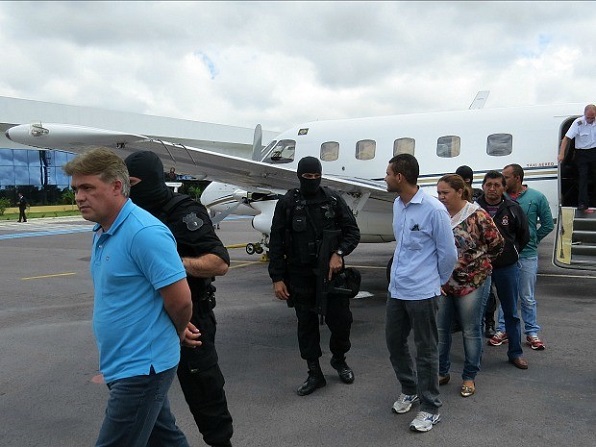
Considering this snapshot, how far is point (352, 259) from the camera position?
43.0ft

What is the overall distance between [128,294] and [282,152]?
898 centimetres

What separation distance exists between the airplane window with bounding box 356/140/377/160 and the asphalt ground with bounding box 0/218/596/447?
9.95ft

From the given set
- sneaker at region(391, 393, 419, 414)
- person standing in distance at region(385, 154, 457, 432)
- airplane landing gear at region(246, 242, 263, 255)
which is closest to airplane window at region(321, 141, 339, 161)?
airplane landing gear at region(246, 242, 263, 255)

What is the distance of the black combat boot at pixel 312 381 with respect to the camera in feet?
15.0


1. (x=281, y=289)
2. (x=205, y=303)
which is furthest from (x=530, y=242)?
(x=205, y=303)

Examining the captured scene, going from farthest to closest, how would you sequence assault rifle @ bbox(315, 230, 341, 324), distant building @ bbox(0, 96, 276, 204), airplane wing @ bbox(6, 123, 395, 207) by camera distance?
1. distant building @ bbox(0, 96, 276, 204)
2. airplane wing @ bbox(6, 123, 395, 207)
3. assault rifle @ bbox(315, 230, 341, 324)

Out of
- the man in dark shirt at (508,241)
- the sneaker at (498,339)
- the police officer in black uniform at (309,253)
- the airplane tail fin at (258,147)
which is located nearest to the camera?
the police officer in black uniform at (309,253)

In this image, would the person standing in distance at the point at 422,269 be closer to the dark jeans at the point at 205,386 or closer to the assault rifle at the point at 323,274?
the assault rifle at the point at 323,274

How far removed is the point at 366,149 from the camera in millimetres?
10133

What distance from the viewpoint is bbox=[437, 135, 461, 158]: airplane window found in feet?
30.9

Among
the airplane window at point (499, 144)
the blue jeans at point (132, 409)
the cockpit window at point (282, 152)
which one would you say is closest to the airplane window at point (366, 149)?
the cockpit window at point (282, 152)

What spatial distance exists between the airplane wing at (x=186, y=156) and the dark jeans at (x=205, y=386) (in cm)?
162

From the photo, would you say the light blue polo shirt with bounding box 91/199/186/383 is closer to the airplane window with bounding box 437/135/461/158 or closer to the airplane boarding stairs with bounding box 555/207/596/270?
the airplane boarding stairs with bounding box 555/207/596/270

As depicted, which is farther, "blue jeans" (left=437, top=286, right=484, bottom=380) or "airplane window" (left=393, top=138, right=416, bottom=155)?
"airplane window" (left=393, top=138, right=416, bottom=155)
